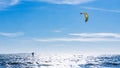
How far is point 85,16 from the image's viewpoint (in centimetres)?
2938
